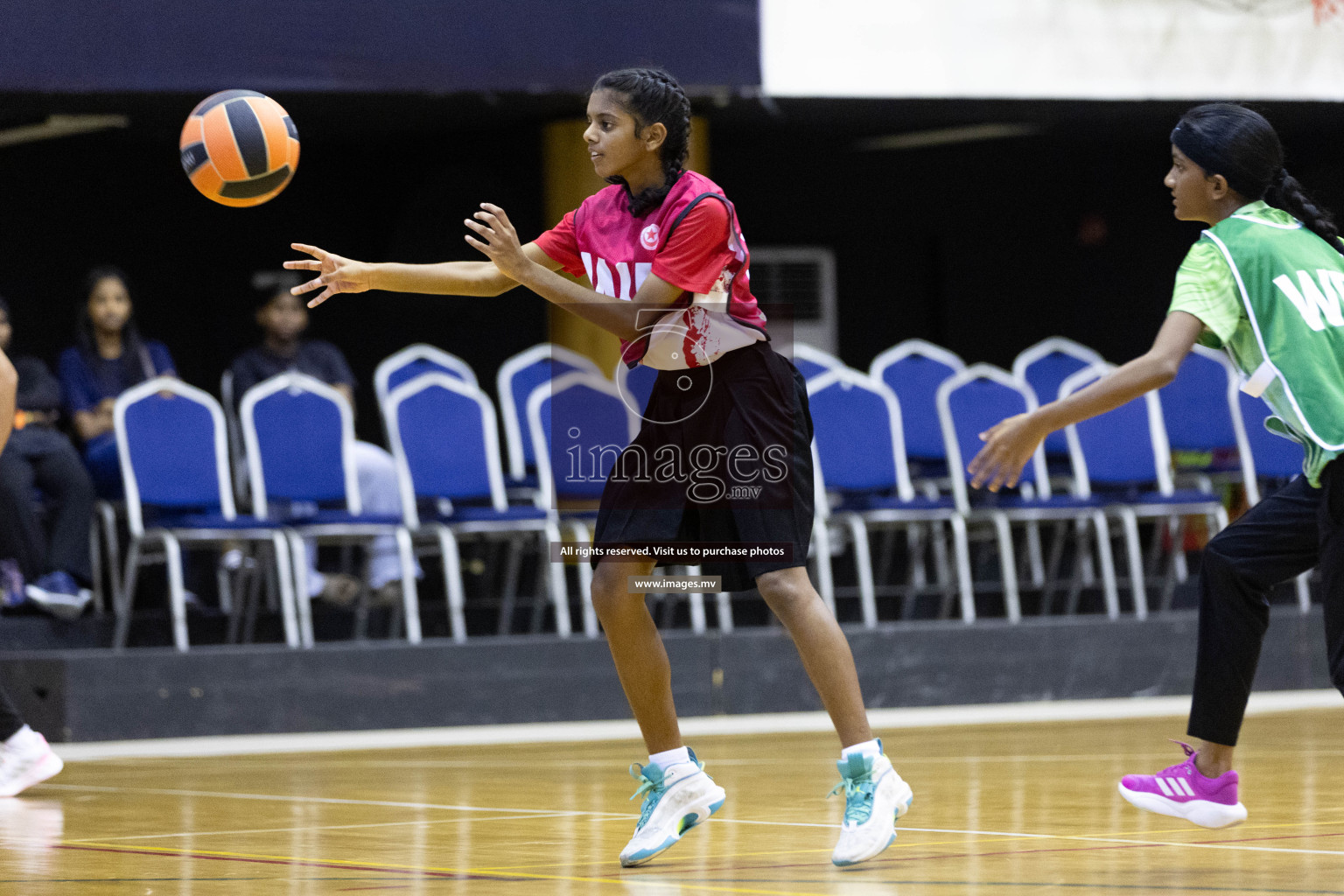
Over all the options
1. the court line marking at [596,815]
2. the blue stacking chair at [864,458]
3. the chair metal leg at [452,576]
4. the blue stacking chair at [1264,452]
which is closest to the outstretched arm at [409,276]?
the court line marking at [596,815]

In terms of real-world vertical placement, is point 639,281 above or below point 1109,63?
below

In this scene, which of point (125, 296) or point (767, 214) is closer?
point (125, 296)

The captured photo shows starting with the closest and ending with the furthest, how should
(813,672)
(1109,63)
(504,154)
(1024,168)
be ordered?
(813,672) → (1109,63) → (504,154) → (1024,168)

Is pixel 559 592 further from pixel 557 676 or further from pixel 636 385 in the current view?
pixel 636 385

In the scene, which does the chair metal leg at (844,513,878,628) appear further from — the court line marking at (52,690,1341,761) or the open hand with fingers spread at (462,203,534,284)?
the open hand with fingers spread at (462,203,534,284)

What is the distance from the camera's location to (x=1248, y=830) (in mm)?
4418

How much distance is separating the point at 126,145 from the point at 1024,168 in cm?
597

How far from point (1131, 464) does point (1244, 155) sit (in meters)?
5.74

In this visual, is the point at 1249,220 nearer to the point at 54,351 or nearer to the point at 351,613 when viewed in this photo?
the point at 351,613

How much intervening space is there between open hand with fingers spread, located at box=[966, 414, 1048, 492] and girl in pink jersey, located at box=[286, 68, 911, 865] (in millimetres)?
588

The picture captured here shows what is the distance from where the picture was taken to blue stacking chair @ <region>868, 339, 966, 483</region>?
995cm

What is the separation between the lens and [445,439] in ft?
29.0

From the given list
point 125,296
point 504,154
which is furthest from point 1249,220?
point 504,154

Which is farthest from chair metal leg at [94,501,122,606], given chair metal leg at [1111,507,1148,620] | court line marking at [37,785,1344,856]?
chair metal leg at [1111,507,1148,620]
